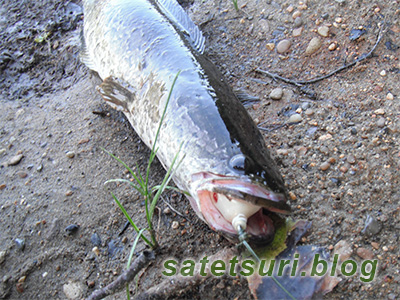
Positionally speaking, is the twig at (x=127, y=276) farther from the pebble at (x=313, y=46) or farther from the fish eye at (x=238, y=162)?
the pebble at (x=313, y=46)

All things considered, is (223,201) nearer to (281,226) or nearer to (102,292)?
(281,226)

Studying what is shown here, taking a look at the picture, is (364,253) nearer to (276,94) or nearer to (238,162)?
(238,162)

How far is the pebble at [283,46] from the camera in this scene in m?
3.69

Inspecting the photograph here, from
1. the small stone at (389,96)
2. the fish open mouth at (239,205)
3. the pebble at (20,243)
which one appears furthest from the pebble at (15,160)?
the small stone at (389,96)

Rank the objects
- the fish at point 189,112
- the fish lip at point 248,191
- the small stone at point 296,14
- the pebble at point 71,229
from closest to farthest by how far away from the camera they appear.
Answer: the fish lip at point 248,191 → the fish at point 189,112 → the pebble at point 71,229 → the small stone at point 296,14

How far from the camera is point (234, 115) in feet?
8.28

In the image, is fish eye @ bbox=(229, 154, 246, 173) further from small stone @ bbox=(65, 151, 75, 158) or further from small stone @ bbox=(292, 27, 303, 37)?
small stone @ bbox=(292, 27, 303, 37)

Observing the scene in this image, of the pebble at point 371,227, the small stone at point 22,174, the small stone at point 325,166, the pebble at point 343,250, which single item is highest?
the small stone at point 22,174

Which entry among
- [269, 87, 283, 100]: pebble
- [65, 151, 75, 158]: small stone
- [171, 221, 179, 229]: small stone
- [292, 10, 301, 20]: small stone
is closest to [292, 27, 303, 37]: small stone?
[292, 10, 301, 20]: small stone

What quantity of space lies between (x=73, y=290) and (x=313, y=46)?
9.86 feet

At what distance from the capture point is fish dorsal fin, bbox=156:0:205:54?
336cm

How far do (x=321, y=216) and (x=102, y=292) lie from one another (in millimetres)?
1476

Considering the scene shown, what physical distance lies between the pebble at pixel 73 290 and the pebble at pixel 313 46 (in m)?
2.89

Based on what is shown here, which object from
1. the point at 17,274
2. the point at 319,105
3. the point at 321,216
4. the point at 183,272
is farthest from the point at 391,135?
the point at 17,274
